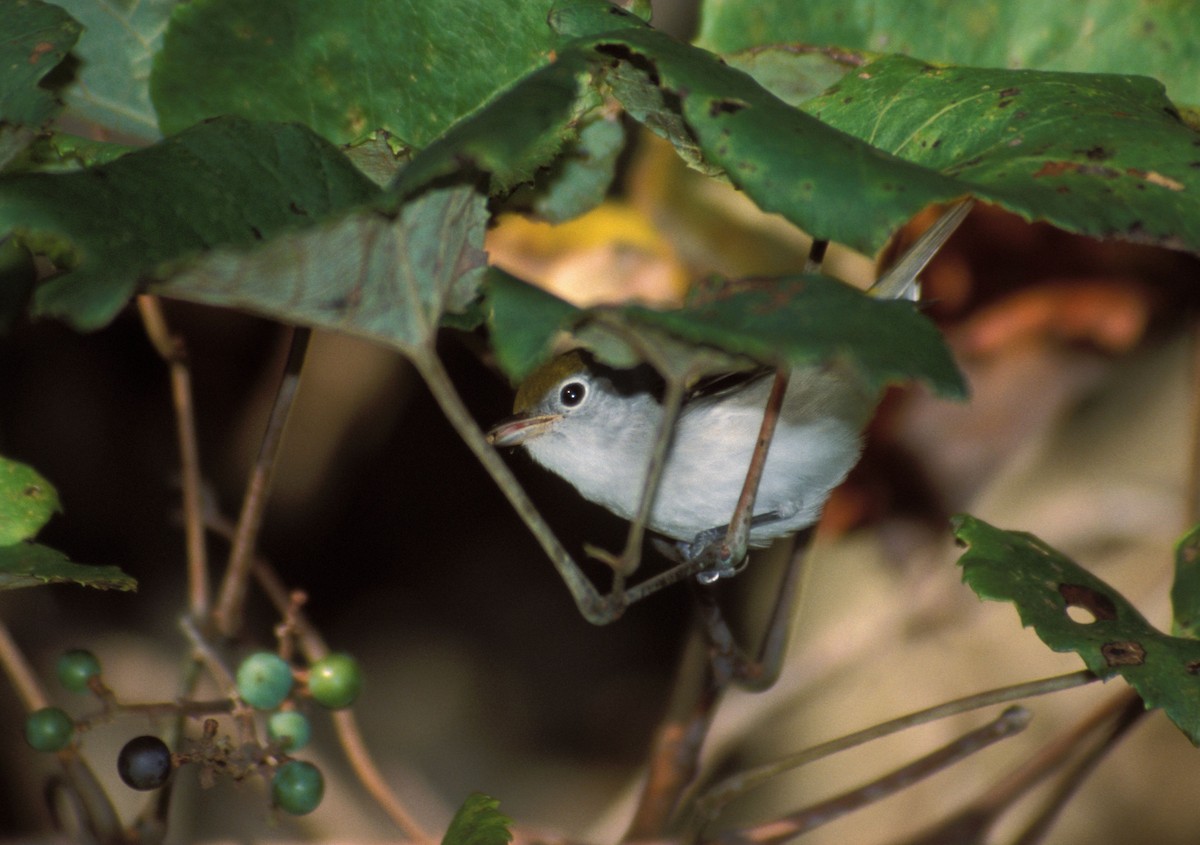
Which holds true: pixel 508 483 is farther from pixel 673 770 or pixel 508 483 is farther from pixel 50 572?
pixel 673 770

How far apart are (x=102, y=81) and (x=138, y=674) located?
0.84 meters

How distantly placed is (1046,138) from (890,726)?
0.44 m

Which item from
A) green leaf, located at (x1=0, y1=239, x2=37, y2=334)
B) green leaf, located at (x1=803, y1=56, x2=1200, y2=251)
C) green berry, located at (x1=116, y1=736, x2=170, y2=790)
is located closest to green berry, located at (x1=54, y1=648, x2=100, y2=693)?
green berry, located at (x1=116, y1=736, x2=170, y2=790)

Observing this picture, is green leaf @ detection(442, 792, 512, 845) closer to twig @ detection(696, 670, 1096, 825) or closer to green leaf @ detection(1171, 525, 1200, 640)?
twig @ detection(696, 670, 1096, 825)

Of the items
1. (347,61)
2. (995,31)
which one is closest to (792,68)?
(995,31)

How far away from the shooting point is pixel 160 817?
90cm

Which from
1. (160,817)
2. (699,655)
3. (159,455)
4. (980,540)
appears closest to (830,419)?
(980,540)

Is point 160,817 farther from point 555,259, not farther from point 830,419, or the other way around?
point 555,259

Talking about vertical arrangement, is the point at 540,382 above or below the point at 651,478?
below

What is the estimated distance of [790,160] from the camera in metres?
0.61

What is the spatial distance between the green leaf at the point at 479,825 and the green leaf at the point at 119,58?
0.69m

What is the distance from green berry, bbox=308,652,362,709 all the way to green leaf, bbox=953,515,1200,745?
A: 49 cm

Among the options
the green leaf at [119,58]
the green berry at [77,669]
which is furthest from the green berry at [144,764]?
the green leaf at [119,58]

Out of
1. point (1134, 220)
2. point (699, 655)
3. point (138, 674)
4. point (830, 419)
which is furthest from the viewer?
point (138, 674)
